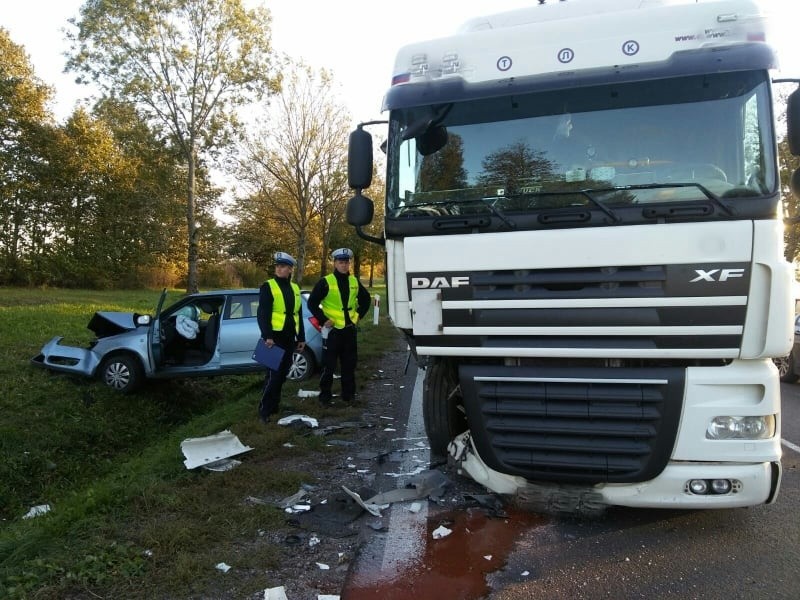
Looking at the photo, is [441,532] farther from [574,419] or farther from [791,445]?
[791,445]

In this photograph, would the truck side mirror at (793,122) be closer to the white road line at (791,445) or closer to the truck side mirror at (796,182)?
the truck side mirror at (796,182)

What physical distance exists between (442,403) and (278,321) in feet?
8.68

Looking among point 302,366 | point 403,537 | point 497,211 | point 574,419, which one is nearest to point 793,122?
point 497,211

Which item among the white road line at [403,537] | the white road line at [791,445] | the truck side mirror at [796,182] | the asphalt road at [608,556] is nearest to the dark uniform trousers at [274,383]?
the white road line at [403,537]

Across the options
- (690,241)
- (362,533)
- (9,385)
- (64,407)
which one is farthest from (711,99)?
(9,385)

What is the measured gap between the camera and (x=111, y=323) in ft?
28.3

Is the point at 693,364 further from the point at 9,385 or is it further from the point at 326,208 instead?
the point at 326,208

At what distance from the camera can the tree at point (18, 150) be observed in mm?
23562

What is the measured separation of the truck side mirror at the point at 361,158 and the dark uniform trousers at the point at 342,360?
9.72ft

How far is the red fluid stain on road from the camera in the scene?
9.93 ft

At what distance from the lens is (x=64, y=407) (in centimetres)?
762

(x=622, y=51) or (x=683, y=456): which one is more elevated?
(x=622, y=51)

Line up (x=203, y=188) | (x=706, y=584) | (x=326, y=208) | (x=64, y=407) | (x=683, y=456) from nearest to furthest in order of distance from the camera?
(x=706, y=584)
(x=683, y=456)
(x=64, y=407)
(x=326, y=208)
(x=203, y=188)

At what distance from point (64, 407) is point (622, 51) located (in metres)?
7.64
